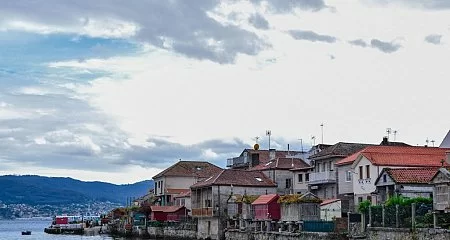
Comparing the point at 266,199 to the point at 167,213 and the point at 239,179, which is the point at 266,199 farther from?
the point at 167,213

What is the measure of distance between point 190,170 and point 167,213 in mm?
12624

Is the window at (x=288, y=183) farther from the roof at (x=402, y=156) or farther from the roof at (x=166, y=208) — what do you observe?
the roof at (x=402, y=156)

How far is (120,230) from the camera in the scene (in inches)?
4712

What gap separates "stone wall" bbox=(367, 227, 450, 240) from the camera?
46188 mm

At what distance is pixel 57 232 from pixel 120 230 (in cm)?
2920

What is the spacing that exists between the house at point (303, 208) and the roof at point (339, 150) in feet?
35.7

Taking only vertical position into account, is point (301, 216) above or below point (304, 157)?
below

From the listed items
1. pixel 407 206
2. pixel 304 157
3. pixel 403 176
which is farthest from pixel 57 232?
pixel 407 206

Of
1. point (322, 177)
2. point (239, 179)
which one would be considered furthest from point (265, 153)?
point (322, 177)

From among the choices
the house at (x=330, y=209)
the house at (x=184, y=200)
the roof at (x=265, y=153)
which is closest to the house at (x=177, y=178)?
A: the house at (x=184, y=200)

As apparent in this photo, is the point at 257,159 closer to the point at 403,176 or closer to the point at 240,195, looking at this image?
the point at 240,195

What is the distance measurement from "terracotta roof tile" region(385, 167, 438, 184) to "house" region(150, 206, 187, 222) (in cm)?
4596

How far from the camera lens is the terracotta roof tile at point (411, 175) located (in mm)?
62938

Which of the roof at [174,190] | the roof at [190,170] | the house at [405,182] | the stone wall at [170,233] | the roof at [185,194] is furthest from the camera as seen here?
the roof at [190,170]
